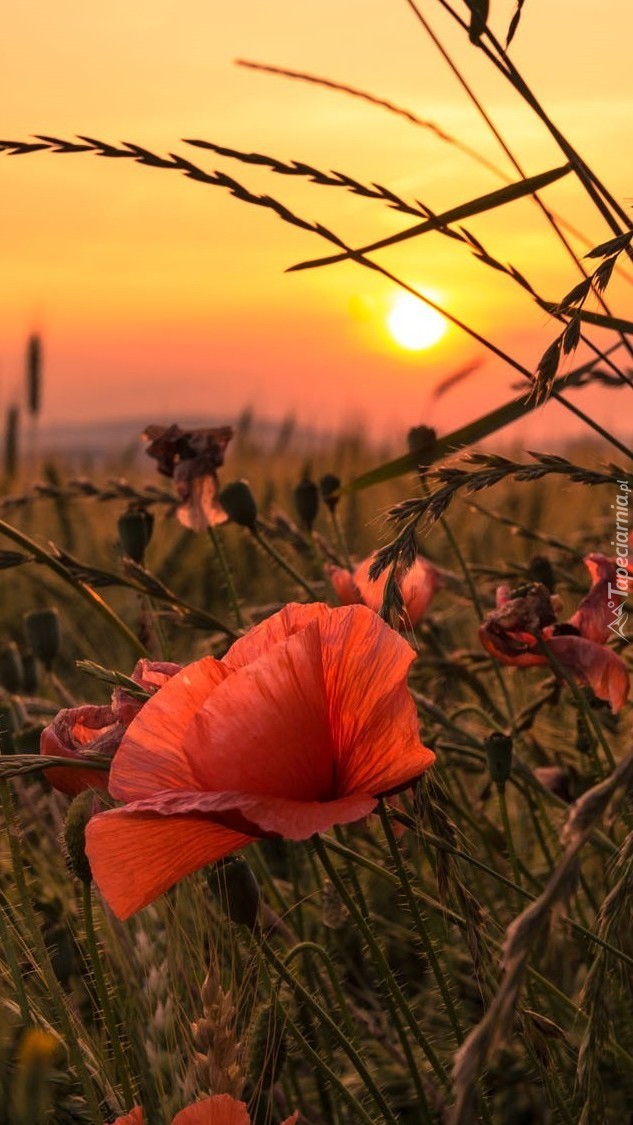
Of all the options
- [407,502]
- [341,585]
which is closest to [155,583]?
[341,585]

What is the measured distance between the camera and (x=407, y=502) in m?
0.77

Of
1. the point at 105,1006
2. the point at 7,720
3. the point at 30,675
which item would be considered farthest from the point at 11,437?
the point at 105,1006

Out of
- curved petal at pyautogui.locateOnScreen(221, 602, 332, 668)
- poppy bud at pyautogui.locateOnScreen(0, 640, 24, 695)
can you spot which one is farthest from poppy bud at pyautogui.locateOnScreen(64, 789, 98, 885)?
poppy bud at pyautogui.locateOnScreen(0, 640, 24, 695)

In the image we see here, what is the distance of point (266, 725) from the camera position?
60cm

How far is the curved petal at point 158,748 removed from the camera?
617 millimetres

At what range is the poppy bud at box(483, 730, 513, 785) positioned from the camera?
0.88m

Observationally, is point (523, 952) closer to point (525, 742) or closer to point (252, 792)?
point (252, 792)

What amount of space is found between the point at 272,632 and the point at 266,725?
74mm

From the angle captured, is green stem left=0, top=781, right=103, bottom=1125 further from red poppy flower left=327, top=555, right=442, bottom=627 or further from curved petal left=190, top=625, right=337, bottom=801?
red poppy flower left=327, top=555, right=442, bottom=627

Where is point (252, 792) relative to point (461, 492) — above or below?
below

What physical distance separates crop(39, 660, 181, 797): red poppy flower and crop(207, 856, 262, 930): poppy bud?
77 mm

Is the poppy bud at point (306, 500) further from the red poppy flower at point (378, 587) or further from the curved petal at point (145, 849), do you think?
the curved petal at point (145, 849)

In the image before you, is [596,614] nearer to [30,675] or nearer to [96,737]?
[96,737]

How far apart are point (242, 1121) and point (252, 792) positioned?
0.14 meters
